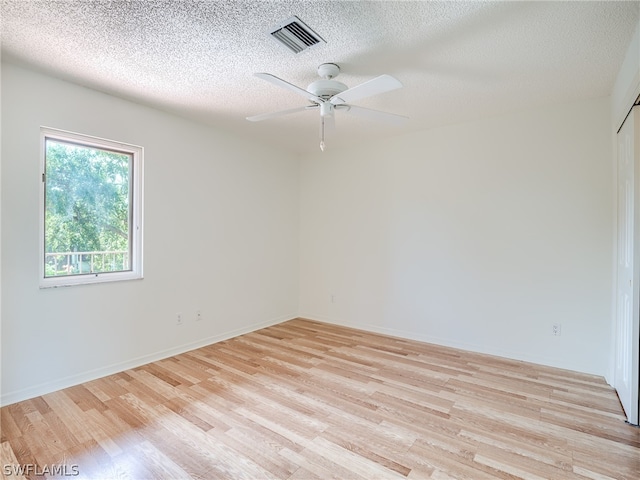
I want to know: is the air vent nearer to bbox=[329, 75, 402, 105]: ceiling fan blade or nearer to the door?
bbox=[329, 75, 402, 105]: ceiling fan blade

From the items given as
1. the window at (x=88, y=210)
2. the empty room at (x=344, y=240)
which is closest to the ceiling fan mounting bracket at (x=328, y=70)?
the empty room at (x=344, y=240)

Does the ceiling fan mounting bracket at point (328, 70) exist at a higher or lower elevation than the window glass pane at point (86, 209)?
higher

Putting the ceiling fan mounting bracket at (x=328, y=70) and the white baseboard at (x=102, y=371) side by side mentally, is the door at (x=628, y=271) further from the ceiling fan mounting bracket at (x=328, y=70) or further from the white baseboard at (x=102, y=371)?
the white baseboard at (x=102, y=371)

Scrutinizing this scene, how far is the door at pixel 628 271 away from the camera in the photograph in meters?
2.16

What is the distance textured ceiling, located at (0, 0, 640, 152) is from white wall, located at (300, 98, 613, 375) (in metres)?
0.53

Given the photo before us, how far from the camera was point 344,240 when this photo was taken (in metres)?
4.62

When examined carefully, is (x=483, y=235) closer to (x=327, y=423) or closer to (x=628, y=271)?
(x=628, y=271)

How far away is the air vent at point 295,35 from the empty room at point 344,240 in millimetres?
24

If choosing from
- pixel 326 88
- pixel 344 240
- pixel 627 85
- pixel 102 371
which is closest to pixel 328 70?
pixel 326 88

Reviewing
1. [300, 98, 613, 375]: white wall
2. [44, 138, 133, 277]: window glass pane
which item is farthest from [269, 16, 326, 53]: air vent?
[300, 98, 613, 375]: white wall

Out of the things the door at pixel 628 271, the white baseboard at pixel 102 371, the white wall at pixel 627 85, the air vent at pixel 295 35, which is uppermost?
the air vent at pixel 295 35

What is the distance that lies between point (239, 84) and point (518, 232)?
3.07 metres

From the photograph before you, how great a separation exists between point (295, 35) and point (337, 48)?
308 mm

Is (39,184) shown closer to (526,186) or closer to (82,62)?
(82,62)
